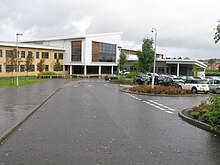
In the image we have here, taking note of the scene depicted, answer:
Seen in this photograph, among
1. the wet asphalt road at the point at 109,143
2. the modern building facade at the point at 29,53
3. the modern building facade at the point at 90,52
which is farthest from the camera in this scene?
the modern building facade at the point at 90,52

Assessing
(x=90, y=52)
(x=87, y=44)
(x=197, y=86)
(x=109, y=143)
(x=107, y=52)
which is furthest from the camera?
(x=107, y=52)

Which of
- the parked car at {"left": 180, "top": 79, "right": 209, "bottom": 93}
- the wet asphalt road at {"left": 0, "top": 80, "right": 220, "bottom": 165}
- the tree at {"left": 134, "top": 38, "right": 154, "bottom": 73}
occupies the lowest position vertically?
the wet asphalt road at {"left": 0, "top": 80, "right": 220, "bottom": 165}

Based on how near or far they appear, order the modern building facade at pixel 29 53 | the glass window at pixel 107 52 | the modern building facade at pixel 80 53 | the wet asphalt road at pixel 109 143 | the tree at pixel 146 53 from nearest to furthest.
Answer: the wet asphalt road at pixel 109 143 < the tree at pixel 146 53 < the modern building facade at pixel 29 53 < the modern building facade at pixel 80 53 < the glass window at pixel 107 52

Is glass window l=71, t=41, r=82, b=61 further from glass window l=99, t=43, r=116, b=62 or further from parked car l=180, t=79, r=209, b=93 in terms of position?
parked car l=180, t=79, r=209, b=93

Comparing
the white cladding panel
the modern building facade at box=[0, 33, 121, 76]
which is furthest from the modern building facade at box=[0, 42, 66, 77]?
the white cladding panel

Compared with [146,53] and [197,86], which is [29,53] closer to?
[146,53]

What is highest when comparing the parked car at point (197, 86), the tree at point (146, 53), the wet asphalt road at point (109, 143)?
the tree at point (146, 53)

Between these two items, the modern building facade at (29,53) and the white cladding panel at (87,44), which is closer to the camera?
the modern building facade at (29,53)

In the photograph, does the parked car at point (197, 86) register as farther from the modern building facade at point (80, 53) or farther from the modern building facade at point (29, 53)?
the modern building facade at point (80, 53)

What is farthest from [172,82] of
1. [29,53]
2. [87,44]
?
[29,53]

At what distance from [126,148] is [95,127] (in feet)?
8.61

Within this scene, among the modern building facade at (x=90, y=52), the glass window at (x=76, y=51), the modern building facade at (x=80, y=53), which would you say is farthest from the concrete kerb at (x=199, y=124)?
the glass window at (x=76, y=51)

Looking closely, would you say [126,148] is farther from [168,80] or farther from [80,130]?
[168,80]

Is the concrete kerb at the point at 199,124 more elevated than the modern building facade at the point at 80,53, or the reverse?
the modern building facade at the point at 80,53
